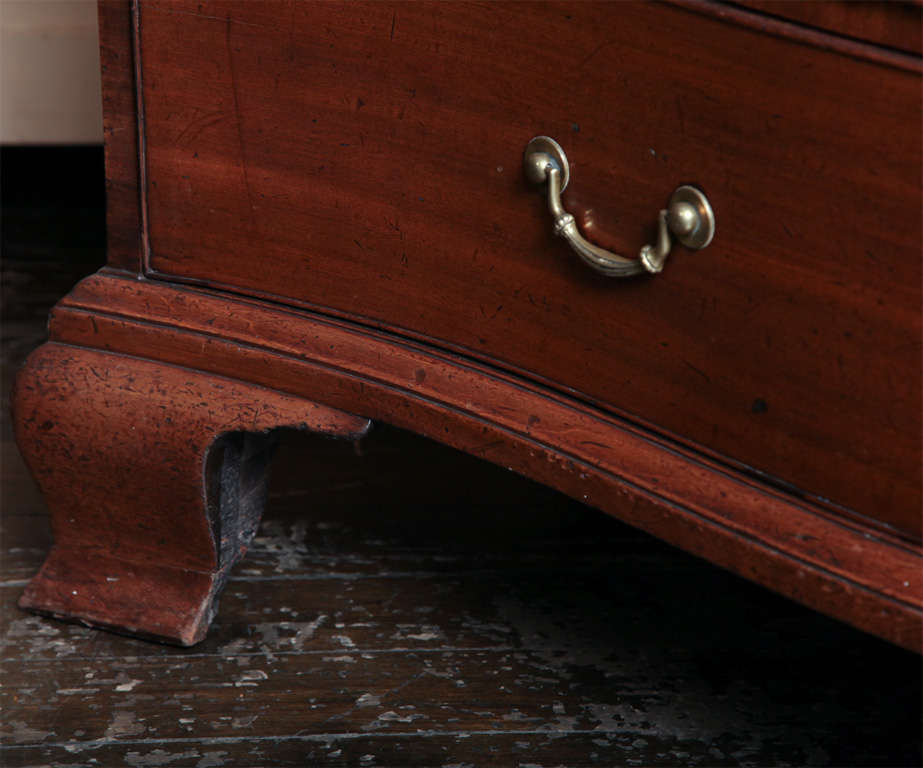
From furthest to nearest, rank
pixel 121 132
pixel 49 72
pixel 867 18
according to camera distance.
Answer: pixel 49 72 < pixel 121 132 < pixel 867 18

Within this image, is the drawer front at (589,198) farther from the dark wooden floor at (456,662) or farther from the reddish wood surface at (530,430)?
the dark wooden floor at (456,662)

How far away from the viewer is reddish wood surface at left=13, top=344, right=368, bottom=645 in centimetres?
79

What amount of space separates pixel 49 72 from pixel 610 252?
94cm

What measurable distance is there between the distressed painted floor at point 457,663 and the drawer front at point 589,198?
25 centimetres

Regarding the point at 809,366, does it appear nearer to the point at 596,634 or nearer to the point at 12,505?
the point at 596,634

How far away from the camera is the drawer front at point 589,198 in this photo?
21.5 inches

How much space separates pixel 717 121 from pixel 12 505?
0.73 m

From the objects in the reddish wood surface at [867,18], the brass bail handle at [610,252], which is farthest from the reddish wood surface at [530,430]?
the reddish wood surface at [867,18]

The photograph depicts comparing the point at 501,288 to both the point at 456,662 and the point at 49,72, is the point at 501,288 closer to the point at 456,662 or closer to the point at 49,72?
the point at 456,662

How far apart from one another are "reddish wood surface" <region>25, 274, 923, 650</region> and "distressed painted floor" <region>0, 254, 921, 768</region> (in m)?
0.20

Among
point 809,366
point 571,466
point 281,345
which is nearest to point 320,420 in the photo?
point 281,345

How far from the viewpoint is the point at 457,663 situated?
2.78ft

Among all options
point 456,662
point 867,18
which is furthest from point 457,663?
point 867,18

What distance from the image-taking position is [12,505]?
3.34ft
